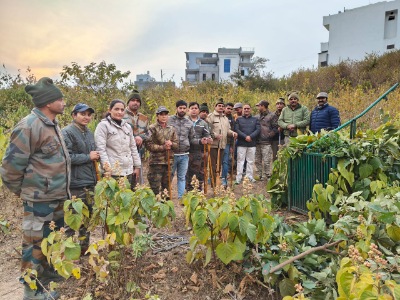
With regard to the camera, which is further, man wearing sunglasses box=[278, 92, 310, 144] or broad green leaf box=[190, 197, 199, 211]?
man wearing sunglasses box=[278, 92, 310, 144]

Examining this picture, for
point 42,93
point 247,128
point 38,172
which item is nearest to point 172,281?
point 38,172

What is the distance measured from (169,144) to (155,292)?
2.65 m

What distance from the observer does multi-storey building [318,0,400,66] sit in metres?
32.9

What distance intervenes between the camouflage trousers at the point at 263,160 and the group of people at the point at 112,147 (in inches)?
0.9

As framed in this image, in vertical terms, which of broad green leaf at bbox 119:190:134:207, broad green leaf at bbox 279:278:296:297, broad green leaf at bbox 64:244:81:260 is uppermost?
broad green leaf at bbox 119:190:134:207

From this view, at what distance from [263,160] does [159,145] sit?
313 cm

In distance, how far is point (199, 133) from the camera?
19.7ft

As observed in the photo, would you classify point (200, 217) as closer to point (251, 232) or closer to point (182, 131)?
point (251, 232)

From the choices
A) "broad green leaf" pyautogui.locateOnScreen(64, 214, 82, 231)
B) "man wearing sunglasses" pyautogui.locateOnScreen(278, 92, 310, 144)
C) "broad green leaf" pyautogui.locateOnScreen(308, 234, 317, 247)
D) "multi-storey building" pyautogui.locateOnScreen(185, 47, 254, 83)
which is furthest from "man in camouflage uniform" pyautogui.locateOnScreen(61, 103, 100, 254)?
"multi-storey building" pyautogui.locateOnScreen(185, 47, 254, 83)

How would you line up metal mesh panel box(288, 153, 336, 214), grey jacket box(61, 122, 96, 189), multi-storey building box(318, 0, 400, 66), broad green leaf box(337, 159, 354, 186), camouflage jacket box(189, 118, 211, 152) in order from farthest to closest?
multi-storey building box(318, 0, 400, 66), camouflage jacket box(189, 118, 211, 152), metal mesh panel box(288, 153, 336, 214), broad green leaf box(337, 159, 354, 186), grey jacket box(61, 122, 96, 189)

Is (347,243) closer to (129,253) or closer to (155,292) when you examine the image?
(155,292)

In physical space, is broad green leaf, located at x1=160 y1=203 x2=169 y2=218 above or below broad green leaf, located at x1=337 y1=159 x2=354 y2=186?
below

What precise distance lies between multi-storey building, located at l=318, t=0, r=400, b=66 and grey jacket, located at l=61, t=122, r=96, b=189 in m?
32.7

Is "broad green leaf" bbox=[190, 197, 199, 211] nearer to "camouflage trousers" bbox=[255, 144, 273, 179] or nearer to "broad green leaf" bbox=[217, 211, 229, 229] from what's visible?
"broad green leaf" bbox=[217, 211, 229, 229]
